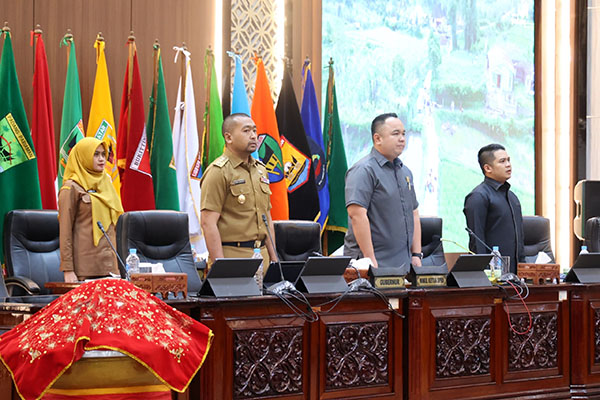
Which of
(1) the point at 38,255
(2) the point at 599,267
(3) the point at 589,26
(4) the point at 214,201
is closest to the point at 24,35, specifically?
(1) the point at 38,255

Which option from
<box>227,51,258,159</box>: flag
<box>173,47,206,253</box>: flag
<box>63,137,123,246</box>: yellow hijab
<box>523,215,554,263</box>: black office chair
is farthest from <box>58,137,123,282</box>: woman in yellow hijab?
<box>523,215,554,263</box>: black office chair

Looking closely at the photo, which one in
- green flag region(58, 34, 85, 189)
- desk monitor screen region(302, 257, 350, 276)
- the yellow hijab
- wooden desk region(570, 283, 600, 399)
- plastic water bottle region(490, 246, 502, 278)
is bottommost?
wooden desk region(570, 283, 600, 399)

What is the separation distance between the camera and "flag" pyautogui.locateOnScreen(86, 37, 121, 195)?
4.84m

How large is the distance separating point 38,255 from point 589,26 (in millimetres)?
5096

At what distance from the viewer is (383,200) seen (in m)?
4.08

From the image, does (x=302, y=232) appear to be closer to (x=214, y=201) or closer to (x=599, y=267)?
(x=214, y=201)

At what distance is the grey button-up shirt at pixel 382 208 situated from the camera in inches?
159

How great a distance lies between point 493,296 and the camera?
3.57 metres

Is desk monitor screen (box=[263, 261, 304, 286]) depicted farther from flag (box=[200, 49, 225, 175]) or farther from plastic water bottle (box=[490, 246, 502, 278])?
flag (box=[200, 49, 225, 175])

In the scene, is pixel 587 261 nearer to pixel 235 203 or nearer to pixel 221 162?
pixel 235 203

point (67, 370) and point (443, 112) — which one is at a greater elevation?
point (443, 112)

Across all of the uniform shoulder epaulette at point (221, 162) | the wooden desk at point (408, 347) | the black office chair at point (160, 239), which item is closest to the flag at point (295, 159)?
the uniform shoulder epaulette at point (221, 162)

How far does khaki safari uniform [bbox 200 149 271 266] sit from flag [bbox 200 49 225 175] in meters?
1.29

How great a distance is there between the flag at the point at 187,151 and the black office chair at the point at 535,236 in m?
1.92
